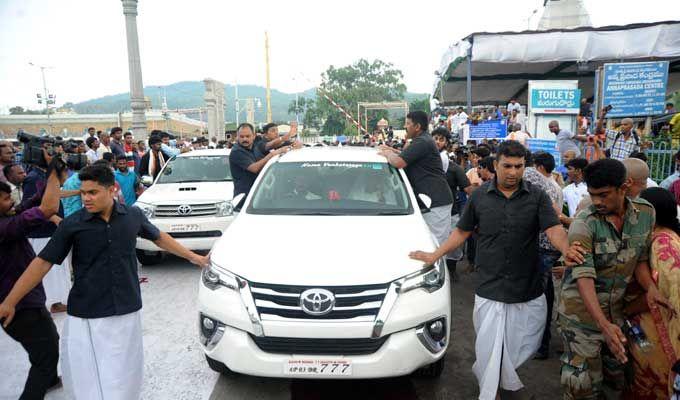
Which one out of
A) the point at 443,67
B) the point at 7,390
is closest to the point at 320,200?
the point at 7,390

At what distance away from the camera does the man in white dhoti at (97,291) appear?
2.50 m

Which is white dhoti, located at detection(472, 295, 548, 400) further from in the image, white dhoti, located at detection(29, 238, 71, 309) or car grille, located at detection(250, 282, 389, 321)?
white dhoti, located at detection(29, 238, 71, 309)

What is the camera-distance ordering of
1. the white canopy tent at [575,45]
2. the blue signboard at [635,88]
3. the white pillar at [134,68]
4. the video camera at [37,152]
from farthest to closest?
the white pillar at [134,68]
the white canopy tent at [575,45]
the blue signboard at [635,88]
the video camera at [37,152]

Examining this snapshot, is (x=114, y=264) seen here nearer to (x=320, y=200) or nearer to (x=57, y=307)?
(x=320, y=200)

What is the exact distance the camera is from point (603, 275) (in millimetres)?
2494

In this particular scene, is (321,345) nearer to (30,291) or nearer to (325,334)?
(325,334)

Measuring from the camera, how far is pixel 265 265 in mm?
3021

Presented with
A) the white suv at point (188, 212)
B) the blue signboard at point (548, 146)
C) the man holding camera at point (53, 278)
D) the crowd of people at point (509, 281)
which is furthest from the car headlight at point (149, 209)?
the blue signboard at point (548, 146)

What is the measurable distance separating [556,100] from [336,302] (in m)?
7.70

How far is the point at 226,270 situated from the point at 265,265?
27 centimetres

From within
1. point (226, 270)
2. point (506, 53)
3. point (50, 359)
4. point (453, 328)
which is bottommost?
point (453, 328)

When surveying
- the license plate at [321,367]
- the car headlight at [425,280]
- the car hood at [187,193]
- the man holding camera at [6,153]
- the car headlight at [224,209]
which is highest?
the man holding camera at [6,153]

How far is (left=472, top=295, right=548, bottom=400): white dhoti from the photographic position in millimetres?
2963

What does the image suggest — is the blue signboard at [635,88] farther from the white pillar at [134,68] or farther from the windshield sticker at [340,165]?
the white pillar at [134,68]
